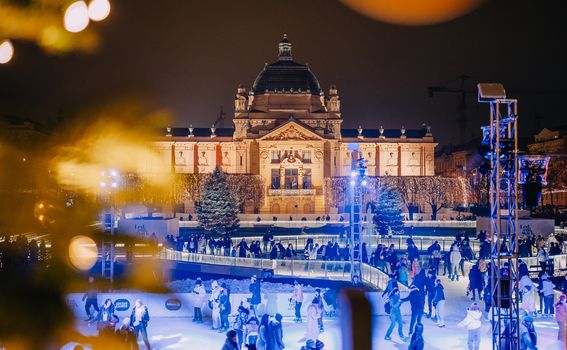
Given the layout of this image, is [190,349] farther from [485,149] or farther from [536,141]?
[536,141]

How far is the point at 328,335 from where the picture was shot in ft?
49.6

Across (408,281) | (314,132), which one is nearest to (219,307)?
(408,281)

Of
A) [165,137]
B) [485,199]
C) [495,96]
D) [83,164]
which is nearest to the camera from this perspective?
[83,164]

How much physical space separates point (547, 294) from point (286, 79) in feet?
301

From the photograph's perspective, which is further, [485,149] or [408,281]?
[408,281]

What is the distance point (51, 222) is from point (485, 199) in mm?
69369

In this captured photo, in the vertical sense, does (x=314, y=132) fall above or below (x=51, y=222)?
above

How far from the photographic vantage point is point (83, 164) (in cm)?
875

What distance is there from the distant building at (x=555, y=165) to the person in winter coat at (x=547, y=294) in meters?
40.8

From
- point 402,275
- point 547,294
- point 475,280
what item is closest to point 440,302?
point 475,280

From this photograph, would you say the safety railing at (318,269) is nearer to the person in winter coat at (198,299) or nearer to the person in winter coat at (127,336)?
the person in winter coat at (198,299)

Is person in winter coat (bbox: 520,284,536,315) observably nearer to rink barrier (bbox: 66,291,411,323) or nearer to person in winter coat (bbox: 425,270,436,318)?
person in winter coat (bbox: 425,270,436,318)

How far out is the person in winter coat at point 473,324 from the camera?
510 inches

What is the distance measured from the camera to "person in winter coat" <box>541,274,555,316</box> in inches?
661
